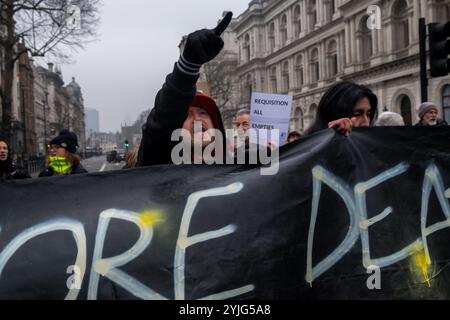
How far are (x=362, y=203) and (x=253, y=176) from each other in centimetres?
59

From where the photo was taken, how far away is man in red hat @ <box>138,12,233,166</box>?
213 centimetres

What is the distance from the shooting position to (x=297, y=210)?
2.33 meters

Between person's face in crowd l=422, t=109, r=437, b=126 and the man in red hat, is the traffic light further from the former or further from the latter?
the man in red hat

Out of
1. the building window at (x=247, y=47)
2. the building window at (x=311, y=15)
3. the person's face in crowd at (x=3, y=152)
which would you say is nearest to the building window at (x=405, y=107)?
the building window at (x=311, y=15)

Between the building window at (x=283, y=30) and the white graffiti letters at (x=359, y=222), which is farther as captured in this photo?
the building window at (x=283, y=30)

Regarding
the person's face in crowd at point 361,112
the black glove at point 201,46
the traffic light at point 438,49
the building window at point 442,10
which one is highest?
the building window at point 442,10

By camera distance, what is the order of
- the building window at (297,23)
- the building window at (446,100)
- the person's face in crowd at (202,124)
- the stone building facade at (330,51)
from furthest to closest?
1. the building window at (297,23)
2. the stone building facade at (330,51)
3. the building window at (446,100)
4. the person's face in crowd at (202,124)

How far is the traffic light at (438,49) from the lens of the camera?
6037 millimetres

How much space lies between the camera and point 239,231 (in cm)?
224

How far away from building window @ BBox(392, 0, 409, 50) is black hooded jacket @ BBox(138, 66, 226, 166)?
3605cm

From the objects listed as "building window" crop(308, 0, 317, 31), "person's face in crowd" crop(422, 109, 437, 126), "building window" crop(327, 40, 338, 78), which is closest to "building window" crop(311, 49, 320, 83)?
"building window" crop(327, 40, 338, 78)

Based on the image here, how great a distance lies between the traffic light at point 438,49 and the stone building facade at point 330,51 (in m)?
9.56

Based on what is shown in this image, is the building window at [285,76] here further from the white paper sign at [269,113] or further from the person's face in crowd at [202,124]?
the person's face in crowd at [202,124]
